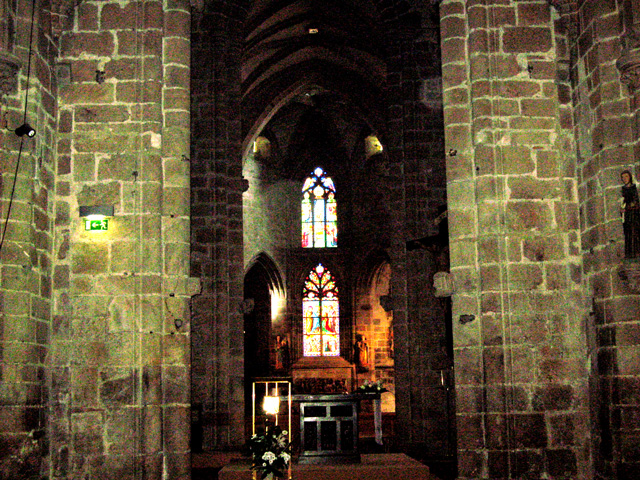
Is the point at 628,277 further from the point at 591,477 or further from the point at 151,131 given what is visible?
the point at 151,131

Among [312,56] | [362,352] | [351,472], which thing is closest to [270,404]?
[351,472]

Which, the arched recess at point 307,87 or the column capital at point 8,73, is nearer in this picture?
the column capital at point 8,73

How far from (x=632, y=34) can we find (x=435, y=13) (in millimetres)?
2625

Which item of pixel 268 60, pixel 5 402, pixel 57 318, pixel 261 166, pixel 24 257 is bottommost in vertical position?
pixel 5 402

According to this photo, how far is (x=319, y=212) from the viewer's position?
94.4 ft

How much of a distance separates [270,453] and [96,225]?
3011 millimetres

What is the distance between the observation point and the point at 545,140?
920 centimetres

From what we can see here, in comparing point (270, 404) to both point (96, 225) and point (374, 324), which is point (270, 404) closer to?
point (96, 225)

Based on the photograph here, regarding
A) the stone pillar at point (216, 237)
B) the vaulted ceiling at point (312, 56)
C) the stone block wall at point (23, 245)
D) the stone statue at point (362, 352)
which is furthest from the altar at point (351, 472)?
the stone statue at point (362, 352)

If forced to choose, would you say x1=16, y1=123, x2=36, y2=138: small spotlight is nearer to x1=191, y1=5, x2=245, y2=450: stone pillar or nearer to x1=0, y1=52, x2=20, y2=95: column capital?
x1=0, y1=52, x2=20, y2=95: column capital

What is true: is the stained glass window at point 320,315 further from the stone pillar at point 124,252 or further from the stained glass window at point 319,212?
the stone pillar at point 124,252

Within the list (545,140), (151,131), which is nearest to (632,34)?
(545,140)

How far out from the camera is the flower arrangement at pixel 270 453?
8461 millimetres

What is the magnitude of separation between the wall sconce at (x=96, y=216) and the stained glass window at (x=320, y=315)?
19321mm
